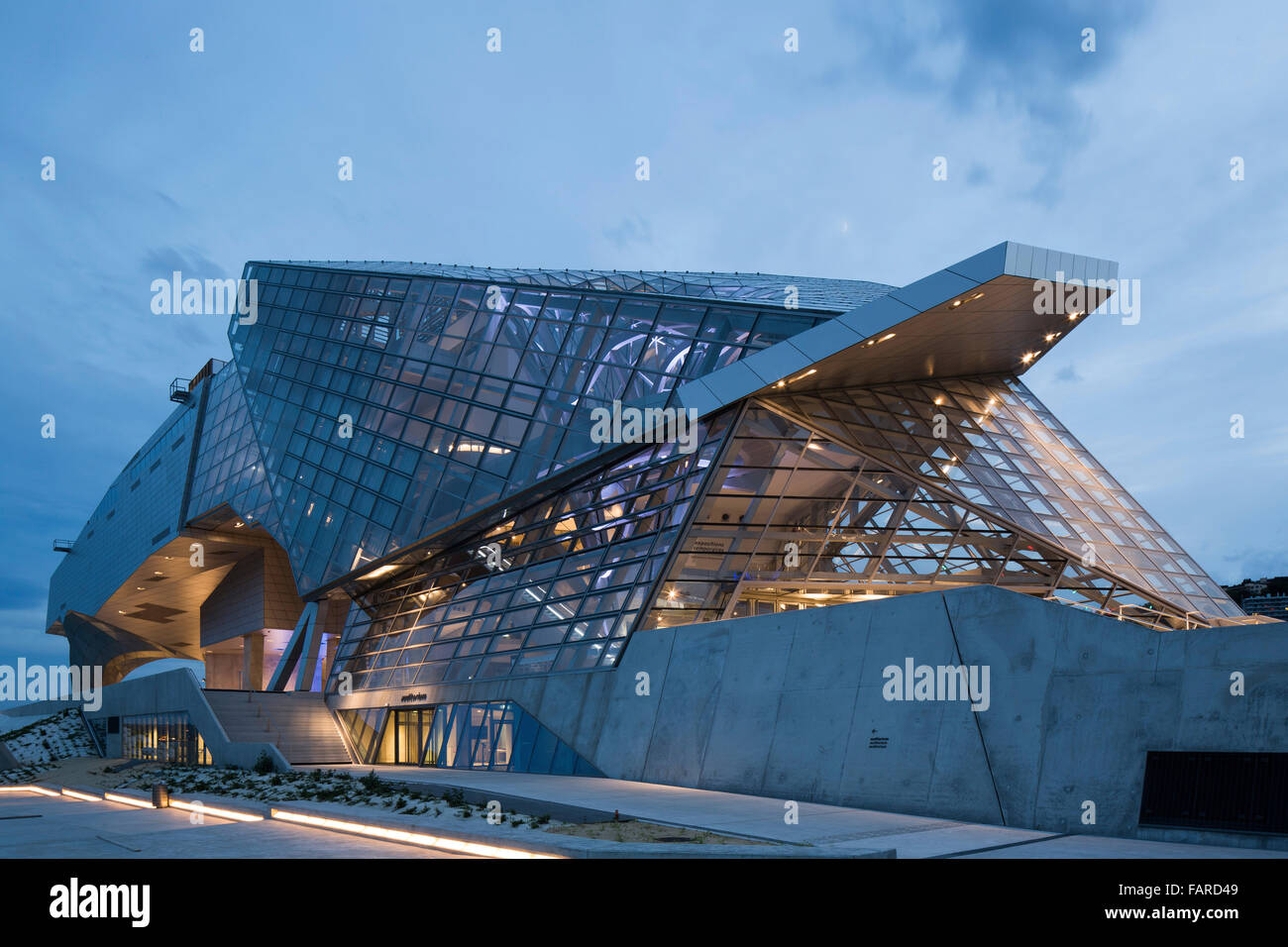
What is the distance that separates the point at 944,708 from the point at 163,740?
31.3 m

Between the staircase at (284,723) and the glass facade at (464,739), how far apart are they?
2.47 ft

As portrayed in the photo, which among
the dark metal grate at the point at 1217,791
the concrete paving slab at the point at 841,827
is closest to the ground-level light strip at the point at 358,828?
the concrete paving slab at the point at 841,827

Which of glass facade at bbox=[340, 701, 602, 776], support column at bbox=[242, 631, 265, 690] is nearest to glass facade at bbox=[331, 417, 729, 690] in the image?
glass facade at bbox=[340, 701, 602, 776]

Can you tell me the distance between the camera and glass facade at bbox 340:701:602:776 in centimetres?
2344

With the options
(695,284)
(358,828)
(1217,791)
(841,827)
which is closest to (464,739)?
(358,828)

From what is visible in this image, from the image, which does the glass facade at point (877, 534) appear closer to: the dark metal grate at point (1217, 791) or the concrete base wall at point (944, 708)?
the concrete base wall at point (944, 708)

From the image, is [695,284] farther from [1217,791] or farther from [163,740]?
[163,740]

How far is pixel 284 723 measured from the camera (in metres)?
33.1

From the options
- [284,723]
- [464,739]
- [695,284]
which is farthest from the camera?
[284,723]

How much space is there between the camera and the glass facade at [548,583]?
23125 mm

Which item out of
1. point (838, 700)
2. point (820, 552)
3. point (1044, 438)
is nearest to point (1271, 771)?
point (838, 700)

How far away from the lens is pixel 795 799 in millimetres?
16531
